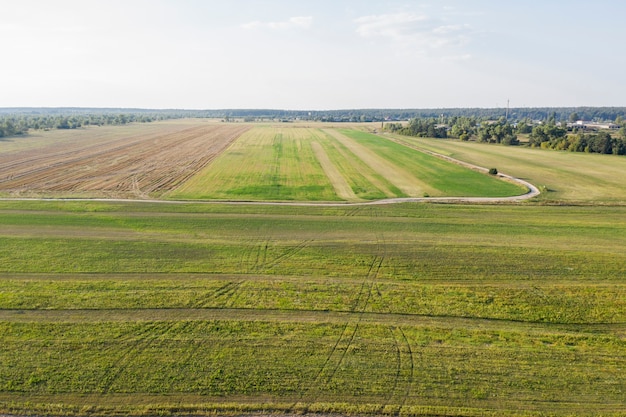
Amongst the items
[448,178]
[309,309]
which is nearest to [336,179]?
[448,178]

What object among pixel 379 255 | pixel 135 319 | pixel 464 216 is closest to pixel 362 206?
pixel 464 216

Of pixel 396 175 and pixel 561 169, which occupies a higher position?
pixel 561 169

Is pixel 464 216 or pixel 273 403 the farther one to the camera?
pixel 464 216

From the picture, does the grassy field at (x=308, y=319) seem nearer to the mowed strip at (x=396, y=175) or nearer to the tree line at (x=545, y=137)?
the mowed strip at (x=396, y=175)

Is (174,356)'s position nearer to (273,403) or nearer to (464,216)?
(273,403)

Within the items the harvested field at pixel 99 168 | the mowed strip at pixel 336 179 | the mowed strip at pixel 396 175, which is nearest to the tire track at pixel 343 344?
the mowed strip at pixel 336 179

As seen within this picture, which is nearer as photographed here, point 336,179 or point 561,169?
point 336,179

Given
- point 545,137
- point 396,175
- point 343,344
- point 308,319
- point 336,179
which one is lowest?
point 343,344

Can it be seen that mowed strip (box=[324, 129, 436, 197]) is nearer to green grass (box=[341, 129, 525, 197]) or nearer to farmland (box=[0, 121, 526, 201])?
farmland (box=[0, 121, 526, 201])

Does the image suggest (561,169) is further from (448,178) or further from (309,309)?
(309,309)
